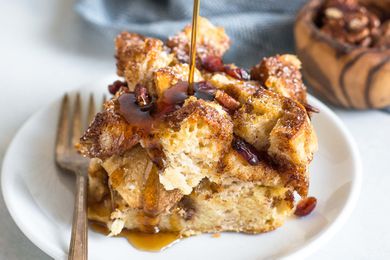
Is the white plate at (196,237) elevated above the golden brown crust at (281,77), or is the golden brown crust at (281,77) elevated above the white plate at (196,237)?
the golden brown crust at (281,77)

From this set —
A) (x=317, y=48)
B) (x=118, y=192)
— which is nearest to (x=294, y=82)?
(x=317, y=48)

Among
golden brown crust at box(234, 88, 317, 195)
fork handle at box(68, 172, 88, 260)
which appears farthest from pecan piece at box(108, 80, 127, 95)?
golden brown crust at box(234, 88, 317, 195)

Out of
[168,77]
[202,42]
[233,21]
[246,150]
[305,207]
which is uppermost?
[168,77]

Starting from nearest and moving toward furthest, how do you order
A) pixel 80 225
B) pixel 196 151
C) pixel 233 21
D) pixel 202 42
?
pixel 196 151, pixel 80 225, pixel 202 42, pixel 233 21

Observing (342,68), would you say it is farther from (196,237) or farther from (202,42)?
(196,237)

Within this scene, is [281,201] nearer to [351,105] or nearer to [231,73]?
[231,73]

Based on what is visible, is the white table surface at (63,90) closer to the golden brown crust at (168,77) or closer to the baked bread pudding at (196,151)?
the baked bread pudding at (196,151)

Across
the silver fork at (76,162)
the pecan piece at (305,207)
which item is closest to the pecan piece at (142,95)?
the silver fork at (76,162)

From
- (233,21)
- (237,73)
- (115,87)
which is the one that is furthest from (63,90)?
(237,73)
